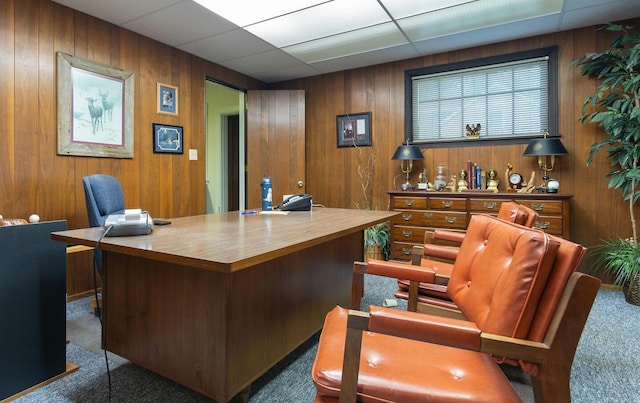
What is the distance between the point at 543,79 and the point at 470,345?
12.1ft

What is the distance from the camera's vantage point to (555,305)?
0.86 meters

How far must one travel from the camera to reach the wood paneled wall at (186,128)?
8.52ft

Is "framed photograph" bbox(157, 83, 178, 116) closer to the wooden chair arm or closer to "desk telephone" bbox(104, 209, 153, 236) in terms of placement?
"desk telephone" bbox(104, 209, 153, 236)

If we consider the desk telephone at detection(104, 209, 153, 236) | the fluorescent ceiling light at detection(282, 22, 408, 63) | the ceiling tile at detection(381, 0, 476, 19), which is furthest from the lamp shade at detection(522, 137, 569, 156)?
the desk telephone at detection(104, 209, 153, 236)

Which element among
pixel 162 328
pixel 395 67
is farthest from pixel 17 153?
pixel 395 67

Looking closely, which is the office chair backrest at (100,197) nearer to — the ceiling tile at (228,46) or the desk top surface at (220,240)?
the desk top surface at (220,240)

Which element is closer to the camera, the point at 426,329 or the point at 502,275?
the point at 426,329

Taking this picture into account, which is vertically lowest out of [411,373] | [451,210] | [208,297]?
[411,373]

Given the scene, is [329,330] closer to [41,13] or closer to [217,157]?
[41,13]

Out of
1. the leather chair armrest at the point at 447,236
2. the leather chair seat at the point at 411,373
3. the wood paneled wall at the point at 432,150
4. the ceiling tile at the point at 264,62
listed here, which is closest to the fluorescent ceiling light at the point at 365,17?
the ceiling tile at the point at 264,62

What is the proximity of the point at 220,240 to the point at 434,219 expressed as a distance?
109 inches

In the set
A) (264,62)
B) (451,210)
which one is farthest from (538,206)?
(264,62)

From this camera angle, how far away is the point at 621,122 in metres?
2.79

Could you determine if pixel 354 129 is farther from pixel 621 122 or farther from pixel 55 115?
pixel 55 115
